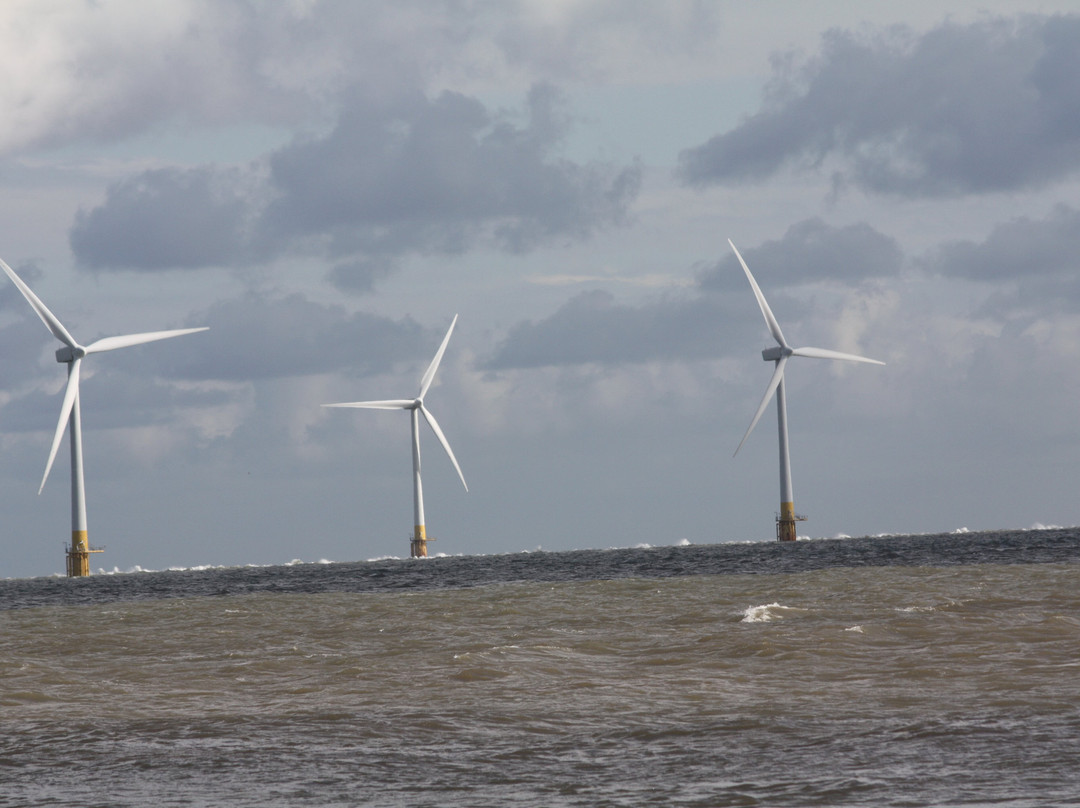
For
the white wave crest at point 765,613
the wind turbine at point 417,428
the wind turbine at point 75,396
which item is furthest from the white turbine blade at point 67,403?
the white wave crest at point 765,613

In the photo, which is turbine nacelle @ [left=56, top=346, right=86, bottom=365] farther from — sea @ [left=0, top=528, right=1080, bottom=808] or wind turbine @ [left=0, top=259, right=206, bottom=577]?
sea @ [left=0, top=528, right=1080, bottom=808]

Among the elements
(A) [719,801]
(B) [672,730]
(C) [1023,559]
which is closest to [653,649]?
(B) [672,730]

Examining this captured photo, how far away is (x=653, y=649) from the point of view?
99.9 feet

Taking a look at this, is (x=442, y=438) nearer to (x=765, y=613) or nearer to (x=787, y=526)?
(x=787, y=526)

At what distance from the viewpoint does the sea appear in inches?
582

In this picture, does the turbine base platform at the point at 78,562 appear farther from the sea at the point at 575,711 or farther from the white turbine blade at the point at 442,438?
the sea at the point at 575,711

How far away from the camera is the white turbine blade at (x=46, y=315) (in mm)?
109331

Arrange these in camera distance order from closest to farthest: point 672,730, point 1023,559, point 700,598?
point 672,730
point 700,598
point 1023,559

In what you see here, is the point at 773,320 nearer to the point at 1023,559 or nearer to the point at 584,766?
the point at 1023,559

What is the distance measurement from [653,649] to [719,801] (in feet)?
55.8

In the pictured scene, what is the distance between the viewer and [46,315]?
119 m

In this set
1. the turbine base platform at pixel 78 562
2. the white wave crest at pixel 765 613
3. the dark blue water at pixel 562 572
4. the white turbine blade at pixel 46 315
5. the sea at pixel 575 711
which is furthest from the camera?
the turbine base platform at pixel 78 562

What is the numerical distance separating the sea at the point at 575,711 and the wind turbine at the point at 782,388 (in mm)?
87042

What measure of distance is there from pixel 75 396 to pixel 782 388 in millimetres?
82433
